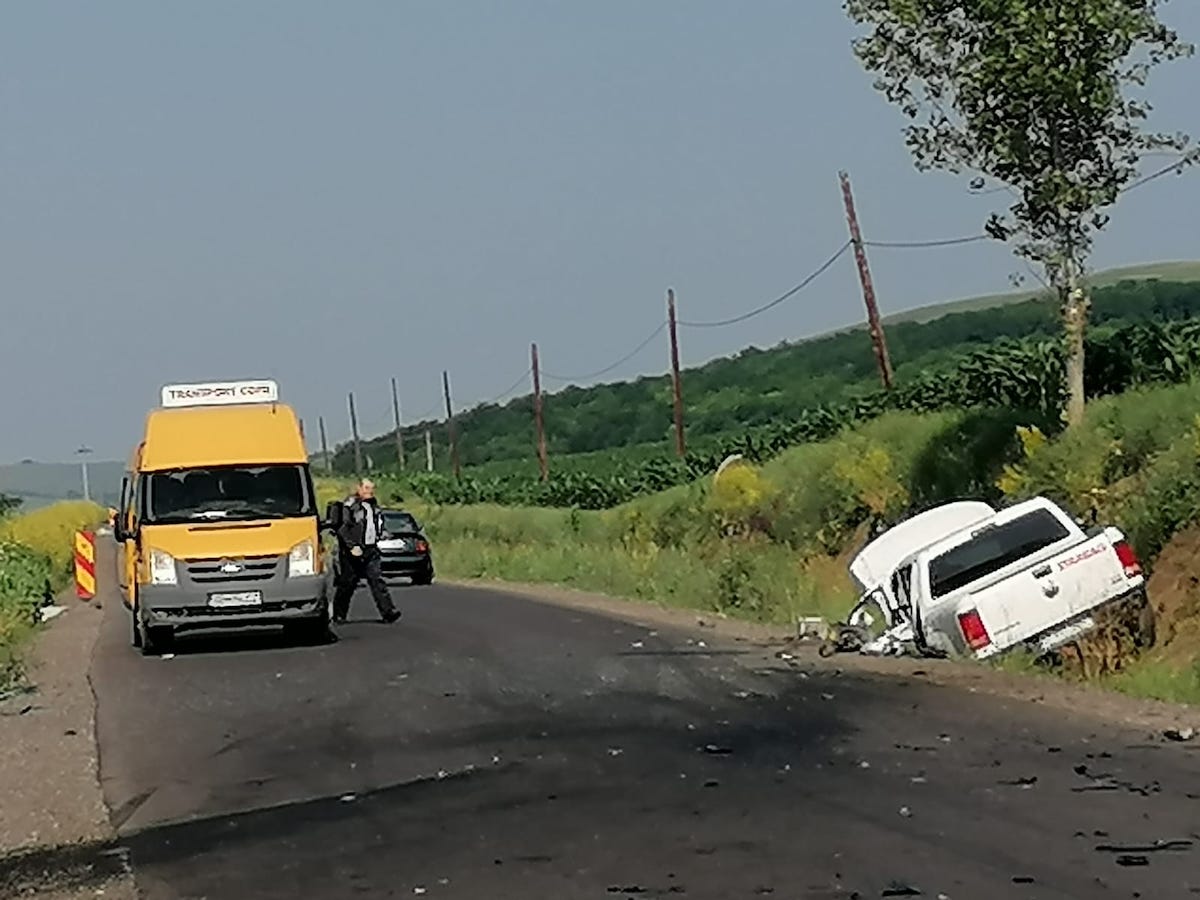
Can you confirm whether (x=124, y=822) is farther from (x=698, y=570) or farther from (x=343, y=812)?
(x=698, y=570)

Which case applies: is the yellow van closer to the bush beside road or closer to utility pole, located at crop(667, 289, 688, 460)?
the bush beside road

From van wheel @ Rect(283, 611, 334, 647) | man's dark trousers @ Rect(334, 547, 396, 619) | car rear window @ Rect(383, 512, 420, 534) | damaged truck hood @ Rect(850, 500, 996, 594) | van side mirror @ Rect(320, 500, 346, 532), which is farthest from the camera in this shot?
car rear window @ Rect(383, 512, 420, 534)

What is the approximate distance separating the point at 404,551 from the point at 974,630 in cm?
2669

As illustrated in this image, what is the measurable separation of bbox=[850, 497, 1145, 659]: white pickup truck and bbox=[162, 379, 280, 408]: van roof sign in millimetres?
8074

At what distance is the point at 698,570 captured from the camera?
3644 cm

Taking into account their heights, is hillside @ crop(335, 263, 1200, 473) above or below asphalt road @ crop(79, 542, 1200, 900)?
above

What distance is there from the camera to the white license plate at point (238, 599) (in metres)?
24.3

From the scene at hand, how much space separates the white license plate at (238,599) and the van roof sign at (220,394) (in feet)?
9.15

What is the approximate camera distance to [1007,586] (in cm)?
1898

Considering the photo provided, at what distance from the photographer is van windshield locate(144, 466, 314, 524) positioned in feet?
81.4

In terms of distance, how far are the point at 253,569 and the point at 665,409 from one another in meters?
106

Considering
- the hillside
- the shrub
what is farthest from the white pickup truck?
the hillside

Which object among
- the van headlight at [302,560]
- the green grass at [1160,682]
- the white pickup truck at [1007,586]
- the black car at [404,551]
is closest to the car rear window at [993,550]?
the white pickup truck at [1007,586]

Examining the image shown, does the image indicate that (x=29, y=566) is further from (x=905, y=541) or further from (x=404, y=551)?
(x=905, y=541)
